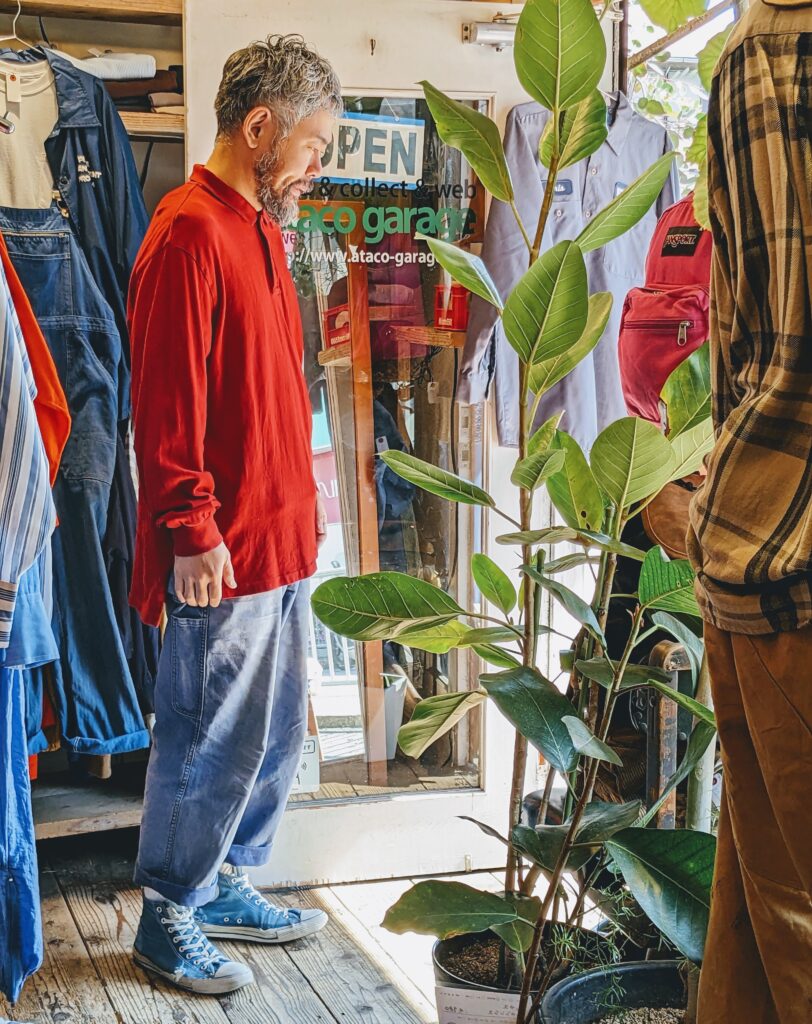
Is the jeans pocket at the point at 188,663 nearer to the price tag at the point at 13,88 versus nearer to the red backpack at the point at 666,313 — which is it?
the red backpack at the point at 666,313

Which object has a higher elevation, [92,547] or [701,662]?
[701,662]

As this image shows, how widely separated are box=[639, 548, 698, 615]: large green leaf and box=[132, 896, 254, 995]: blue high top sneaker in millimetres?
1232

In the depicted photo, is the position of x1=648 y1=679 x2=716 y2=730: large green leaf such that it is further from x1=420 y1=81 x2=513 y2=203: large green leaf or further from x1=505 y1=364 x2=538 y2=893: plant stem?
x1=420 y1=81 x2=513 y2=203: large green leaf

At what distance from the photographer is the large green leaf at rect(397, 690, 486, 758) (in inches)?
56.9

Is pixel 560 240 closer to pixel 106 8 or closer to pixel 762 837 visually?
pixel 106 8

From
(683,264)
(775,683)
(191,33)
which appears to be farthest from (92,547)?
(775,683)

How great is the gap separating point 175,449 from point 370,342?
762mm

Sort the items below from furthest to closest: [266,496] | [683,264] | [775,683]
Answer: [266,496] → [683,264] → [775,683]

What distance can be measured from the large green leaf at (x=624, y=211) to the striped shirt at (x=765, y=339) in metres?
0.46

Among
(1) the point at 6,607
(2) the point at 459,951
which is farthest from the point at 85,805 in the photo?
(2) the point at 459,951

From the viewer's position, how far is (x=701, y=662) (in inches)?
50.8

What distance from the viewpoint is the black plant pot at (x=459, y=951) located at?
153cm

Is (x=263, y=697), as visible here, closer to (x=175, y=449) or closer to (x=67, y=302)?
(x=175, y=449)

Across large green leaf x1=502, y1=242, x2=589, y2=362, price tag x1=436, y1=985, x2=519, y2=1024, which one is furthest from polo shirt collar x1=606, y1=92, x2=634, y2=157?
price tag x1=436, y1=985, x2=519, y2=1024
